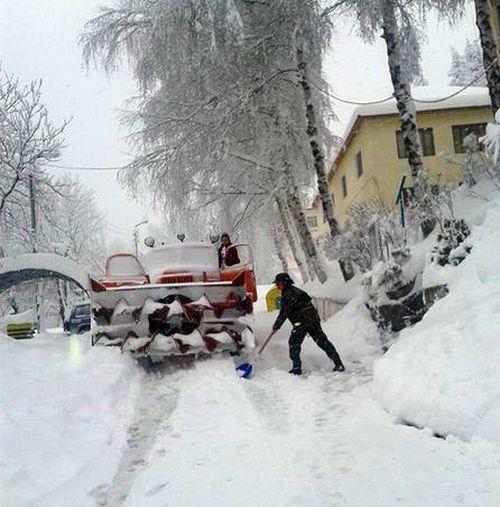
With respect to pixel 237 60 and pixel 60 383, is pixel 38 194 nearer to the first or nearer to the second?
pixel 237 60

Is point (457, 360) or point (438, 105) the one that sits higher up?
point (438, 105)

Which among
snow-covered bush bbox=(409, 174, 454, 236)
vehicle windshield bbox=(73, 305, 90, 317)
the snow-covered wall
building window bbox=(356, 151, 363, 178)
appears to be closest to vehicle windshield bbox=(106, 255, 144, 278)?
snow-covered bush bbox=(409, 174, 454, 236)

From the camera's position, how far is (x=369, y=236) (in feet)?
35.2

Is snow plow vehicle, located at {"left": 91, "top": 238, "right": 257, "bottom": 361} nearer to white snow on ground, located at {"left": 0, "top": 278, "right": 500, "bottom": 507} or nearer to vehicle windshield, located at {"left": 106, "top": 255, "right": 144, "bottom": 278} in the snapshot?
white snow on ground, located at {"left": 0, "top": 278, "right": 500, "bottom": 507}

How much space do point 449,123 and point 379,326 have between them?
1770 centimetres

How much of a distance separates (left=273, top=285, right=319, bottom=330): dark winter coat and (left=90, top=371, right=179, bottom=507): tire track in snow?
1.89 meters

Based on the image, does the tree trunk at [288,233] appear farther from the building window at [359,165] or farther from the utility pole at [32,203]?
the utility pole at [32,203]

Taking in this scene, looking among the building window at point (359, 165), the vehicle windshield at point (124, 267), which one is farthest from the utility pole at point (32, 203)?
the vehicle windshield at point (124, 267)

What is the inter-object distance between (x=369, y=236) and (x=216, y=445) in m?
6.61

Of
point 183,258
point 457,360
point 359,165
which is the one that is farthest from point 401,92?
point 359,165

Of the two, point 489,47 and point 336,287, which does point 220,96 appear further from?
point 489,47

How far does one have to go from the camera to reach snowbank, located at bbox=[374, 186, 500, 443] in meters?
4.51

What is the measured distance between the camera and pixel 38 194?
25.6 m

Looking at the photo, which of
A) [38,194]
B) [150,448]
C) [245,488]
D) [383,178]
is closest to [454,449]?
[245,488]
